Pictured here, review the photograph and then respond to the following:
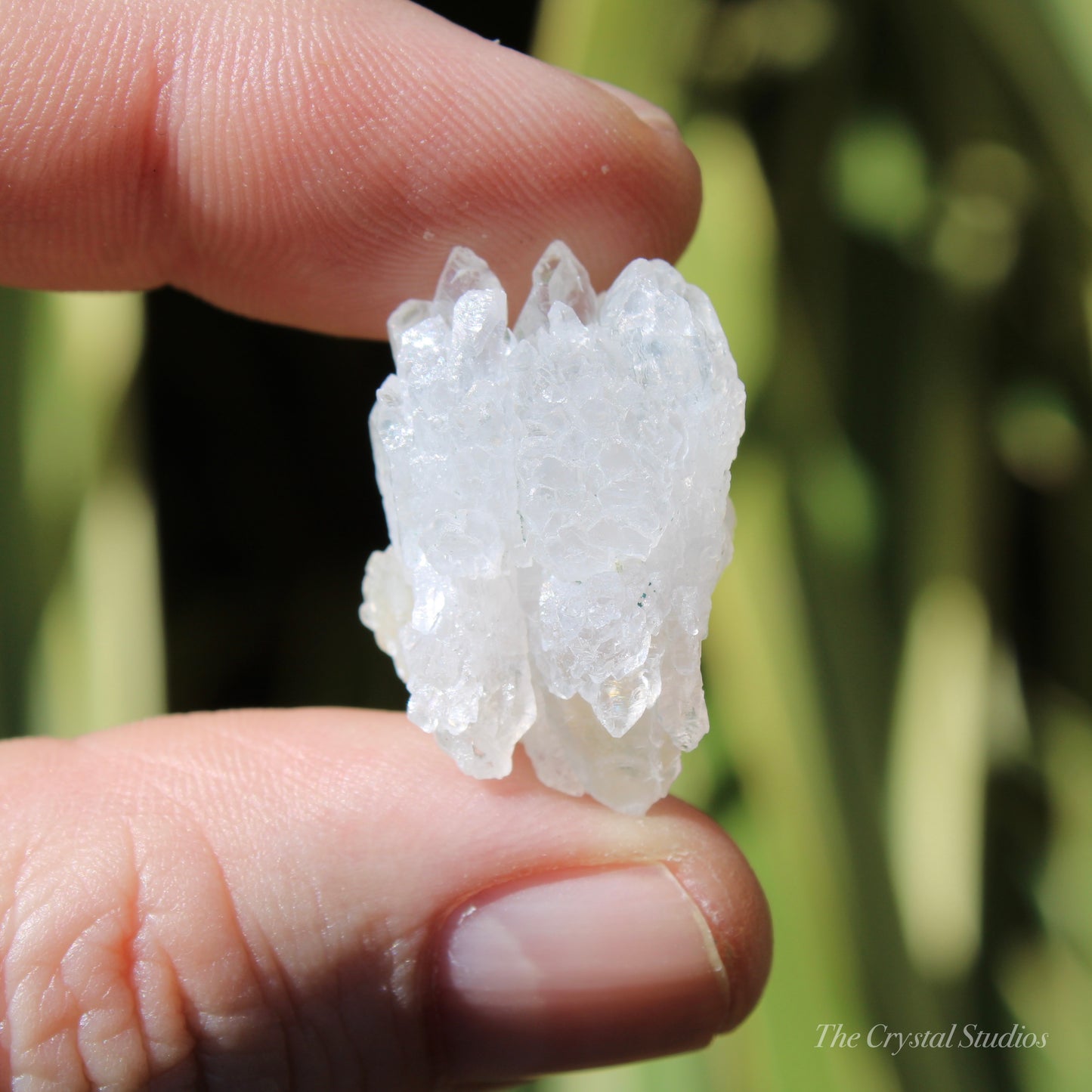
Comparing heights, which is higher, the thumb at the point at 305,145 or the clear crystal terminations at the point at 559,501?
the thumb at the point at 305,145

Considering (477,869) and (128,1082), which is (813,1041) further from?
(128,1082)

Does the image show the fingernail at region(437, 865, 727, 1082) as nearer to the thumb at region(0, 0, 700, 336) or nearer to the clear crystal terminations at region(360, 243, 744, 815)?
the clear crystal terminations at region(360, 243, 744, 815)

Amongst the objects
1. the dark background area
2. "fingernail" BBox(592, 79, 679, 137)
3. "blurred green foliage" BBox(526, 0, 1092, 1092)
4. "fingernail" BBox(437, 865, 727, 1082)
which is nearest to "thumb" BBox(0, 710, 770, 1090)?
"fingernail" BBox(437, 865, 727, 1082)

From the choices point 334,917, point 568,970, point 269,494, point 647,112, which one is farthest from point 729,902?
point 269,494

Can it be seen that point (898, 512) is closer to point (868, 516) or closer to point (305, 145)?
point (868, 516)

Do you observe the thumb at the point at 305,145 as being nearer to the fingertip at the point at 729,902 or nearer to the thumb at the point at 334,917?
the thumb at the point at 334,917

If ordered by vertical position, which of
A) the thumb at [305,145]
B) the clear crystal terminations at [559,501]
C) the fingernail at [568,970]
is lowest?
the fingernail at [568,970]

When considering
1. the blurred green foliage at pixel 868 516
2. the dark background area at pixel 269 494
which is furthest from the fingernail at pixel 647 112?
the dark background area at pixel 269 494
